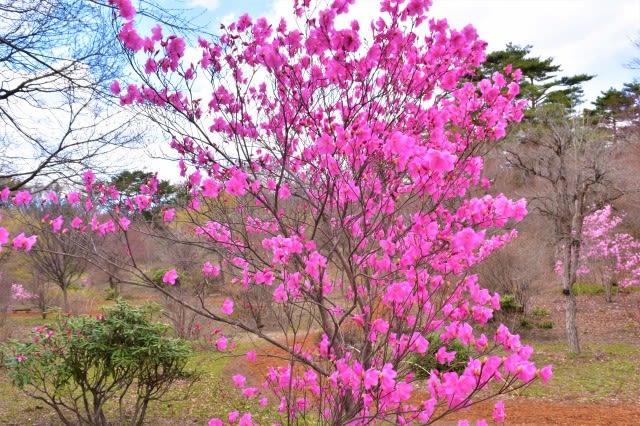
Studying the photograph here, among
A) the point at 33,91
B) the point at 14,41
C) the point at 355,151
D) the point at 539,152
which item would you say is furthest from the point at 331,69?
the point at 539,152

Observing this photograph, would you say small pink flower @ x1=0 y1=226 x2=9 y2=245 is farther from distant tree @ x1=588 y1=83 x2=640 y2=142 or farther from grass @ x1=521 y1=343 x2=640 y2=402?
distant tree @ x1=588 y1=83 x2=640 y2=142

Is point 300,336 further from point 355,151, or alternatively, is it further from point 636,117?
point 636,117

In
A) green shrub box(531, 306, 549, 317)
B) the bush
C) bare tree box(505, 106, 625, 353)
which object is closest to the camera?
the bush

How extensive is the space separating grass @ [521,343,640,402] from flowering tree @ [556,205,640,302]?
16.6 ft

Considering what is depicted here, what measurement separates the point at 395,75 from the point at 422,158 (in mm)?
821

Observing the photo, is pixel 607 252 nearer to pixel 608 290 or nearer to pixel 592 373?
pixel 608 290

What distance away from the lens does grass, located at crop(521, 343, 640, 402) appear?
737cm

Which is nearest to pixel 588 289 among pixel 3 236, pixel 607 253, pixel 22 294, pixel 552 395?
pixel 607 253

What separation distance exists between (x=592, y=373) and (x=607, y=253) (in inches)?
331

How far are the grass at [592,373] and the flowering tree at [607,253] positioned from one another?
5.07 meters

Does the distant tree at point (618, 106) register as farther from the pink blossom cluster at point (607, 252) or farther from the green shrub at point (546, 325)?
the green shrub at point (546, 325)

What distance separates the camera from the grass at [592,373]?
7.37 meters

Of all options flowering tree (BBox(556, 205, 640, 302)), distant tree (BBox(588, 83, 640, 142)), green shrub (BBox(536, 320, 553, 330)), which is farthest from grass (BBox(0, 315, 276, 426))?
distant tree (BBox(588, 83, 640, 142))

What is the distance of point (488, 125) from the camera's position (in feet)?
8.99
